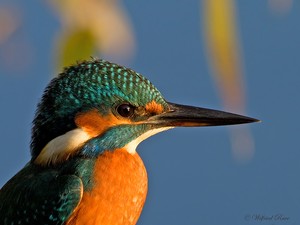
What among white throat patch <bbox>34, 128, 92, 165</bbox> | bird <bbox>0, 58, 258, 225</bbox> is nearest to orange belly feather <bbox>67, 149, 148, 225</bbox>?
bird <bbox>0, 58, 258, 225</bbox>

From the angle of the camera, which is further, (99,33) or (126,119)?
(126,119)

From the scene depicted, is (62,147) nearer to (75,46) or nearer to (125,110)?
(125,110)

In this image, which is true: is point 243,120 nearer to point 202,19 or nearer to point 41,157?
point 41,157

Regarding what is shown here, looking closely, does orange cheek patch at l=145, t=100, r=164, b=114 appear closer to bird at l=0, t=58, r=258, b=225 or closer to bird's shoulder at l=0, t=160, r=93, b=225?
bird at l=0, t=58, r=258, b=225

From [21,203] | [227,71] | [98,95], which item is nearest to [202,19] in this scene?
[227,71]

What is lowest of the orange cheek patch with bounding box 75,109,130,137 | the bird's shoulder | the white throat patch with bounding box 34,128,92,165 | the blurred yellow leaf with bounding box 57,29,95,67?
the bird's shoulder

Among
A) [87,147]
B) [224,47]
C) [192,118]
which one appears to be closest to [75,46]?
[224,47]
